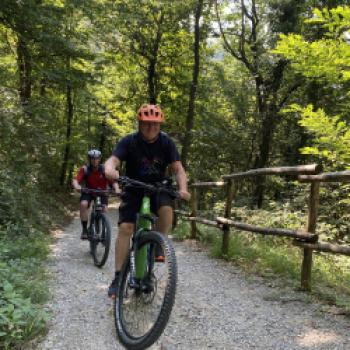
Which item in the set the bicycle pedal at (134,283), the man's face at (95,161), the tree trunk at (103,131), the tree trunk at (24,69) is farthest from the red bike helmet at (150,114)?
the tree trunk at (103,131)

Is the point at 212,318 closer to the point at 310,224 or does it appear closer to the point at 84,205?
the point at 310,224

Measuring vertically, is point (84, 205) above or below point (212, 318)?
above

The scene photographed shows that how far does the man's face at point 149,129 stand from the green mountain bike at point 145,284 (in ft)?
1.85

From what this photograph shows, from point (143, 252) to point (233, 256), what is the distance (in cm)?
367

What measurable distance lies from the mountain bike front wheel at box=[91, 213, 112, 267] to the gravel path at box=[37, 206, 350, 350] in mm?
538

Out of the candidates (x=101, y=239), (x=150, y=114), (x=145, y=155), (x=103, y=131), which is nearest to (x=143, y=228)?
(x=145, y=155)

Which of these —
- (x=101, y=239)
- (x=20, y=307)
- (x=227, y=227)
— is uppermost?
(x=227, y=227)

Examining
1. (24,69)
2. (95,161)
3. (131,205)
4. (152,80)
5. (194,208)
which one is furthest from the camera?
(152,80)

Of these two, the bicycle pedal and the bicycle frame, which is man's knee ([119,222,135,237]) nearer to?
the bicycle frame

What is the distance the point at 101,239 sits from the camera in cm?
704

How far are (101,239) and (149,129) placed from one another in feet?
11.4

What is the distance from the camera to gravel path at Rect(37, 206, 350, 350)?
3580 mm

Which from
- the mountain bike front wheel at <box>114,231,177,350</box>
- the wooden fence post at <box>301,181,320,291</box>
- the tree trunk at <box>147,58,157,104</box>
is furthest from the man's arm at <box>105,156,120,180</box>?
the tree trunk at <box>147,58,157,104</box>

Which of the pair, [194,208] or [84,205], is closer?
[84,205]
